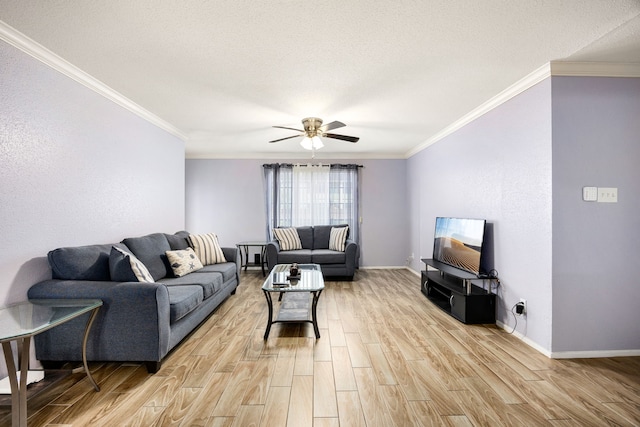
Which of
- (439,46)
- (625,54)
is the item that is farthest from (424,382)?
(625,54)

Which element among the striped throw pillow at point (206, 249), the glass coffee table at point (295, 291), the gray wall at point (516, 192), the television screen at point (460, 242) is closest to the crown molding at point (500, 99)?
the gray wall at point (516, 192)

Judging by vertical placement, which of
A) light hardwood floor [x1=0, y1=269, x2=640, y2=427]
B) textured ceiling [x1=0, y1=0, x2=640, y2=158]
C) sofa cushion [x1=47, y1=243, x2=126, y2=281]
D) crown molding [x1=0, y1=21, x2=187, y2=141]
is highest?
textured ceiling [x1=0, y1=0, x2=640, y2=158]

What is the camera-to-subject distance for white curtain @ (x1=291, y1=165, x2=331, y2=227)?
6254 millimetres

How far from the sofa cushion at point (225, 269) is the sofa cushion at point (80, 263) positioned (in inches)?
48.0

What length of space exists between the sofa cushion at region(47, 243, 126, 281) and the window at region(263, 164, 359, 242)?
3.75 meters

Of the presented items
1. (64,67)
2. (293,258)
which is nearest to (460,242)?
(293,258)

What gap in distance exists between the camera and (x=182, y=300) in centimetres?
258

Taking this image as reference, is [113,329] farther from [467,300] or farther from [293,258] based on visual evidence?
[467,300]

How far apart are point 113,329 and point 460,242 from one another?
3.75 m

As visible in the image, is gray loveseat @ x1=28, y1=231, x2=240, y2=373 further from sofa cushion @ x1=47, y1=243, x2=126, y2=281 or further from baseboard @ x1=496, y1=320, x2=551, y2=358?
baseboard @ x1=496, y1=320, x2=551, y2=358

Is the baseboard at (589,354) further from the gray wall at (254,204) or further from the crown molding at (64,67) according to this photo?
the crown molding at (64,67)

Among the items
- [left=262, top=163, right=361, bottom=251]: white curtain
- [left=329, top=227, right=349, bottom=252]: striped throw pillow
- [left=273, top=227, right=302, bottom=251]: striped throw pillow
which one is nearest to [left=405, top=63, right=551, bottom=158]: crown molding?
[left=262, top=163, right=361, bottom=251]: white curtain

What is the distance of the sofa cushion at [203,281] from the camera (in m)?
3.11

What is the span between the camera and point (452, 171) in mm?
4266
